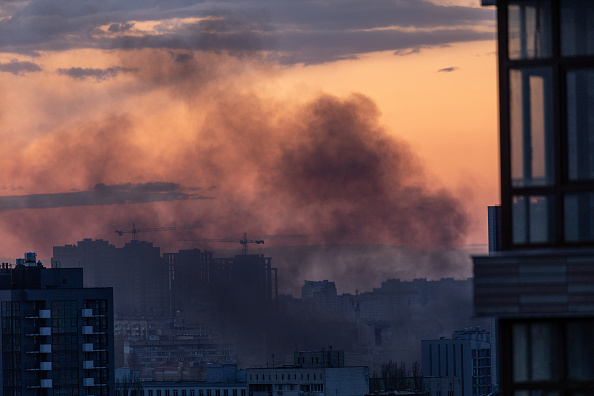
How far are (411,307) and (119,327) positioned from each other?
147 feet

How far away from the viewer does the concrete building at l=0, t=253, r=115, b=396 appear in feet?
190

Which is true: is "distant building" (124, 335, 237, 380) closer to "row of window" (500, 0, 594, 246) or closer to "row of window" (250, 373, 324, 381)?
"row of window" (250, 373, 324, 381)

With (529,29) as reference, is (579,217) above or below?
below

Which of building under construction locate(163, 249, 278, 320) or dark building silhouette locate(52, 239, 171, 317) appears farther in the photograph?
dark building silhouette locate(52, 239, 171, 317)

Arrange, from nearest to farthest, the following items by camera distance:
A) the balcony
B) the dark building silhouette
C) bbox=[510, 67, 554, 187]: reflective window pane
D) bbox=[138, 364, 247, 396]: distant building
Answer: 1. bbox=[510, 67, 554, 187]: reflective window pane
2. the balcony
3. bbox=[138, 364, 247, 396]: distant building
4. the dark building silhouette

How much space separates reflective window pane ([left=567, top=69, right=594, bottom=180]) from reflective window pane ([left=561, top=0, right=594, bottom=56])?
0.16 m

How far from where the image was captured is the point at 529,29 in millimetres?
8234

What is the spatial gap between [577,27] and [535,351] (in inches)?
84.2

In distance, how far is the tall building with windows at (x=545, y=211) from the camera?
313 inches

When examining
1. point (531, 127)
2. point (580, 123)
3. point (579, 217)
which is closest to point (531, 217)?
point (579, 217)

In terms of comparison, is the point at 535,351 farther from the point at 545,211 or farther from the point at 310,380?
the point at 310,380

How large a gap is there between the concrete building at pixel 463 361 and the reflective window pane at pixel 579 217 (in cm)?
9965

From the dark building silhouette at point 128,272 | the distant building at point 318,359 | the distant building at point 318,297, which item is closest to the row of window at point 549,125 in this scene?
the distant building at point 318,359

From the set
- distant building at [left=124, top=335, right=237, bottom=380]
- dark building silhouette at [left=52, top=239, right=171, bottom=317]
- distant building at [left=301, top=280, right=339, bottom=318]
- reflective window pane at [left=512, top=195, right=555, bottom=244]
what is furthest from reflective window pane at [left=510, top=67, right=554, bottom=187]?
dark building silhouette at [left=52, top=239, right=171, bottom=317]
